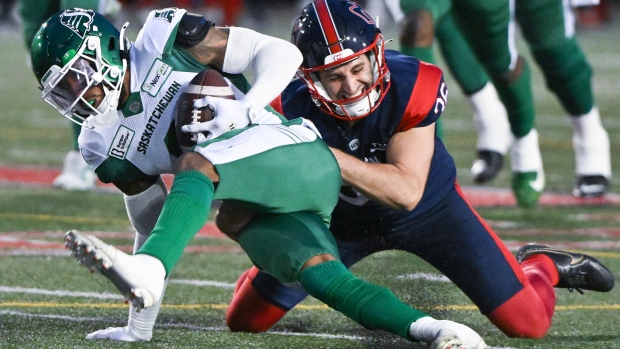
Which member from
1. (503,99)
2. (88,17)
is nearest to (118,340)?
(88,17)

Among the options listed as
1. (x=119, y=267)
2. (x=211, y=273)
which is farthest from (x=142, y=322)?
(x=211, y=273)

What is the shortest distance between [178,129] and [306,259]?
0.49 m

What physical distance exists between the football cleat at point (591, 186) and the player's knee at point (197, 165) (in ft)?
12.4

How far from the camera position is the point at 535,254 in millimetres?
3828

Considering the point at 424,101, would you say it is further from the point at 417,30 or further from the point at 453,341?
the point at 417,30

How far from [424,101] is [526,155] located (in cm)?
274

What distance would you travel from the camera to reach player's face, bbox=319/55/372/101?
10.6 feet

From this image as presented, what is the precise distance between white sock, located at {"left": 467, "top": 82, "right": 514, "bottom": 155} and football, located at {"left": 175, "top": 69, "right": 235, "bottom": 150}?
10.8ft

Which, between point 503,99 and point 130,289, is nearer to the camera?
point 130,289

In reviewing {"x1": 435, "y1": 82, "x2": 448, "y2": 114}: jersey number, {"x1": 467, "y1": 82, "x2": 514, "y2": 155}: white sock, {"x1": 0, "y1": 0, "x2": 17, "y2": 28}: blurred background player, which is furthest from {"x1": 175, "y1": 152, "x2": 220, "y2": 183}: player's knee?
{"x1": 0, "y1": 0, "x2": 17, "y2": 28}: blurred background player

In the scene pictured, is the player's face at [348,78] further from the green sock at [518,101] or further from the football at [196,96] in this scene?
the green sock at [518,101]

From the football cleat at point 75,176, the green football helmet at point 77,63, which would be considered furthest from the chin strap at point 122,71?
the football cleat at point 75,176

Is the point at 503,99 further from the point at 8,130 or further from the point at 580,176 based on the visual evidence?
the point at 8,130

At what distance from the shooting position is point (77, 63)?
2.99m
